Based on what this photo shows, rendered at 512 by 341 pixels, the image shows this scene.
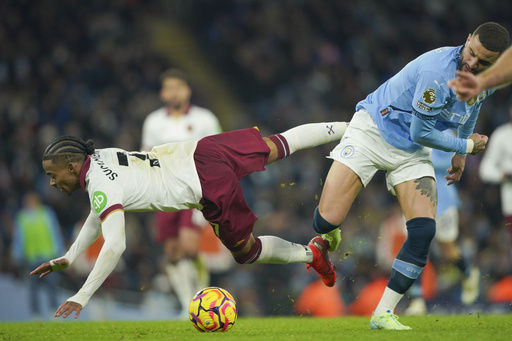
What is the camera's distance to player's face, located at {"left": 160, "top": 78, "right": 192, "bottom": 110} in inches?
352

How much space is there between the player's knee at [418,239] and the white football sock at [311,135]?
1.16 m

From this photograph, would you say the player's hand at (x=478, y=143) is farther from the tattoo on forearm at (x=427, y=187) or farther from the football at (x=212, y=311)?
the football at (x=212, y=311)

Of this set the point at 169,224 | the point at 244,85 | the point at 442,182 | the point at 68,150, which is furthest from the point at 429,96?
the point at 244,85

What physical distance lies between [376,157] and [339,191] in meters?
0.42

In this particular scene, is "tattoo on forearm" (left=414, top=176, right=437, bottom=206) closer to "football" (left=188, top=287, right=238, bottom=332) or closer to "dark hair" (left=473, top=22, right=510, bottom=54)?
"dark hair" (left=473, top=22, right=510, bottom=54)

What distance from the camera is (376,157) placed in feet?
19.8

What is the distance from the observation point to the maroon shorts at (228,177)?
5898 mm

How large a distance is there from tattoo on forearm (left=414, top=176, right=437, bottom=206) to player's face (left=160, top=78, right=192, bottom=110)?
157 inches

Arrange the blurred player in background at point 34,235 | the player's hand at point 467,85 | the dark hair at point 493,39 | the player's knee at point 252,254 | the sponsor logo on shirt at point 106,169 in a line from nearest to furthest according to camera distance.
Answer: the player's hand at point 467,85 < the dark hair at point 493,39 < the sponsor logo on shirt at point 106,169 < the player's knee at point 252,254 < the blurred player in background at point 34,235

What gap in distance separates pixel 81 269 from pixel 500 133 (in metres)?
7.05

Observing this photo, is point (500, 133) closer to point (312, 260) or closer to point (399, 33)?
point (312, 260)

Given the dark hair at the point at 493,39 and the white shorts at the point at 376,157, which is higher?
the dark hair at the point at 493,39

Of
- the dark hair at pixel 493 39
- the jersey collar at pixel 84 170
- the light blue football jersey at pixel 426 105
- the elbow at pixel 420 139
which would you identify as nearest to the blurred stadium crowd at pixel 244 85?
the light blue football jersey at pixel 426 105

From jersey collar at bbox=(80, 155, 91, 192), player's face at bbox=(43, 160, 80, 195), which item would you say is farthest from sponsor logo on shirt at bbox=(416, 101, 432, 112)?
player's face at bbox=(43, 160, 80, 195)
